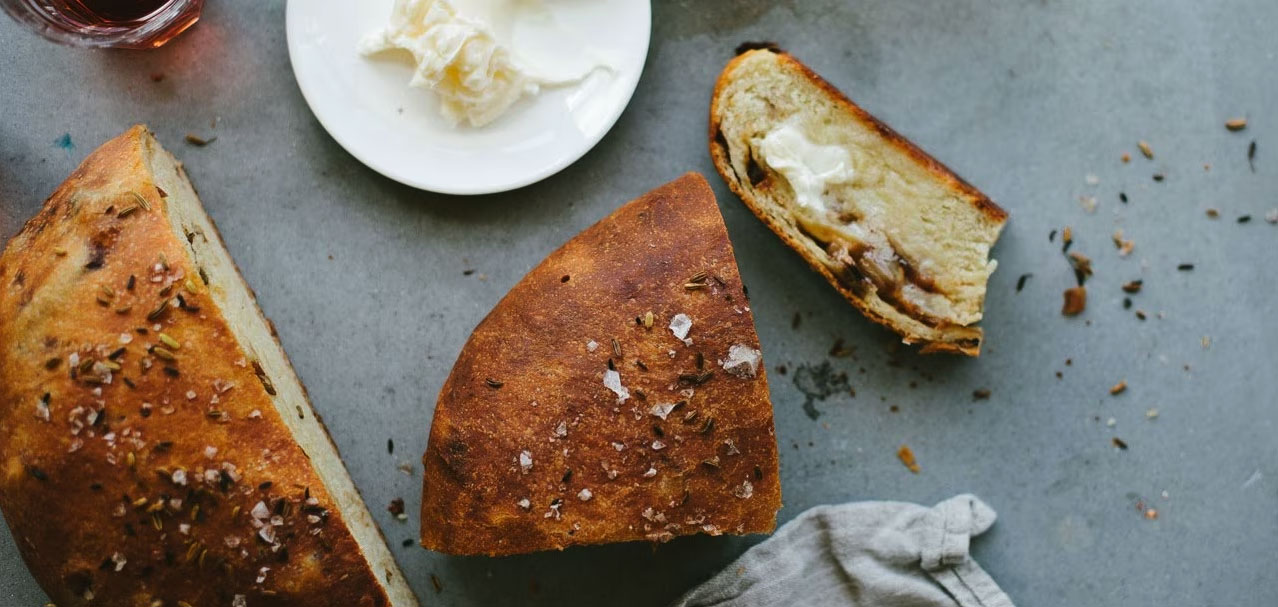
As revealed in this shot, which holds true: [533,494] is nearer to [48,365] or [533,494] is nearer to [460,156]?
[460,156]

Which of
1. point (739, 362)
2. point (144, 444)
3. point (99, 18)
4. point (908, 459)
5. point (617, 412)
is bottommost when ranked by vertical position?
point (908, 459)

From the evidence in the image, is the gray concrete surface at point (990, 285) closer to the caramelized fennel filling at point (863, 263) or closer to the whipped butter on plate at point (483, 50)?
the caramelized fennel filling at point (863, 263)

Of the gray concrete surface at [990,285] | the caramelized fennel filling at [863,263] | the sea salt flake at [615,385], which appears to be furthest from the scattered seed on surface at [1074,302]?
the sea salt flake at [615,385]

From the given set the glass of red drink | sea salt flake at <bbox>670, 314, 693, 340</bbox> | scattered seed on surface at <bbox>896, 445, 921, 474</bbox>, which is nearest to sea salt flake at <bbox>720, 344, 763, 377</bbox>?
sea salt flake at <bbox>670, 314, 693, 340</bbox>

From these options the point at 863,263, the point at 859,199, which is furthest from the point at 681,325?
the point at 859,199

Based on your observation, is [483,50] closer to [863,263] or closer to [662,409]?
[662,409]

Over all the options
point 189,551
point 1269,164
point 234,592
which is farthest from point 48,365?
point 1269,164

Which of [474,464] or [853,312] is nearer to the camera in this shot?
[474,464]
